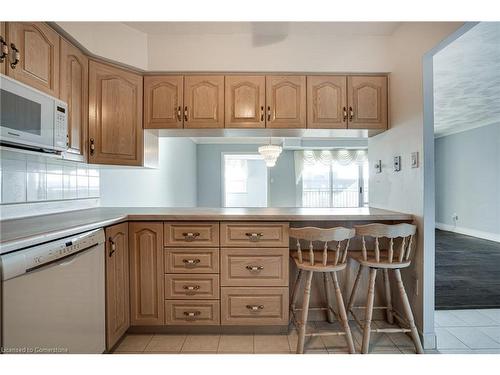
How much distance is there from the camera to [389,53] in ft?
6.91

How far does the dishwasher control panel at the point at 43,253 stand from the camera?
0.94 m

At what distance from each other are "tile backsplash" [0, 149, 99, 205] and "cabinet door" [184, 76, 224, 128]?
1.02 meters

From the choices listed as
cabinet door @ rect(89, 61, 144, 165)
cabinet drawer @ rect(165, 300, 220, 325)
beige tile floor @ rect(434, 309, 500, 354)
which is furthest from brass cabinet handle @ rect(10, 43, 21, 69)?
beige tile floor @ rect(434, 309, 500, 354)

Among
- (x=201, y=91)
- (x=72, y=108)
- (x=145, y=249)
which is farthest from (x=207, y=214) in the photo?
(x=72, y=108)

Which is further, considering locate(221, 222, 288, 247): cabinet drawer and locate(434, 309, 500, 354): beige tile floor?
locate(221, 222, 288, 247): cabinet drawer

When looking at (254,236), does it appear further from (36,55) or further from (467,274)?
(467,274)

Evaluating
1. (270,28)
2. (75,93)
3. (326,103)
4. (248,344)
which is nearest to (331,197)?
(326,103)

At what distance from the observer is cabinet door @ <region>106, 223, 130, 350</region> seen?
159cm

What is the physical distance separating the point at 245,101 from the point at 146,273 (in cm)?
Answer: 153

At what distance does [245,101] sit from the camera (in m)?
2.12

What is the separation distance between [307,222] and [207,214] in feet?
2.61

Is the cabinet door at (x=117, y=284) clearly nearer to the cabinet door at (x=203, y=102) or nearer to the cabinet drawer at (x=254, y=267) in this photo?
the cabinet drawer at (x=254, y=267)

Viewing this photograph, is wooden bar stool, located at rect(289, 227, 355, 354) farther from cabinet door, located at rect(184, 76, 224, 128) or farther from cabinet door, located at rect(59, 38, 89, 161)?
cabinet door, located at rect(59, 38, 89, 161)
